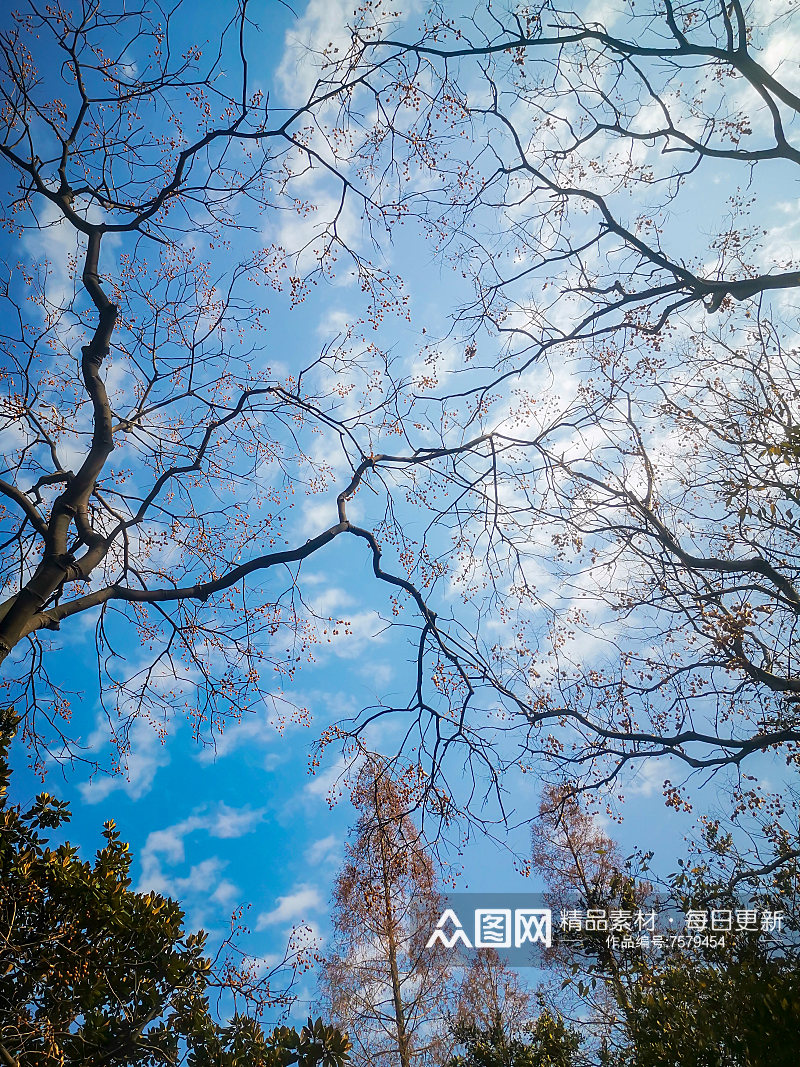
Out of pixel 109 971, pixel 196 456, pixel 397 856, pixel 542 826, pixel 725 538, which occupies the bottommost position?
pixel 109 971

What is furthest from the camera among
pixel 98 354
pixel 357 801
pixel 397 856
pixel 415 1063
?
pixel 415 1063

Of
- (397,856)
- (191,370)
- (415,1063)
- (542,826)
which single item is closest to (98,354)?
(191,370)

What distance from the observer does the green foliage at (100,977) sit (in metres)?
3.06

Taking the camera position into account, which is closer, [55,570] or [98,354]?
[55,570]

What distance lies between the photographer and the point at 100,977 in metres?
3.20

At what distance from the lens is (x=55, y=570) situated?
4652 mm

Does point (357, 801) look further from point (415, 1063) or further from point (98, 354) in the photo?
point (415, 1063)

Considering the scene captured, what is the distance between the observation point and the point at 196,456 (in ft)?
21.6

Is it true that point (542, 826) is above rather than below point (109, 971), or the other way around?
above

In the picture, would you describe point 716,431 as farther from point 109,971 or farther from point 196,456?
point 109,971

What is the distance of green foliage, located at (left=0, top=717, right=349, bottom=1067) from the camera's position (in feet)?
10.0

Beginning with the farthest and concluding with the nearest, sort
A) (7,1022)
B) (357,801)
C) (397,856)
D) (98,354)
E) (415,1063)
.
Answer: (415,1063)
(98,354)
(357,801)
(397,856)
(7,1022)

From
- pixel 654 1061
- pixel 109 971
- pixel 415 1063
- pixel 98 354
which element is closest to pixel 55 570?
pixel 98 354

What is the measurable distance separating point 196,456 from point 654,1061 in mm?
6155
